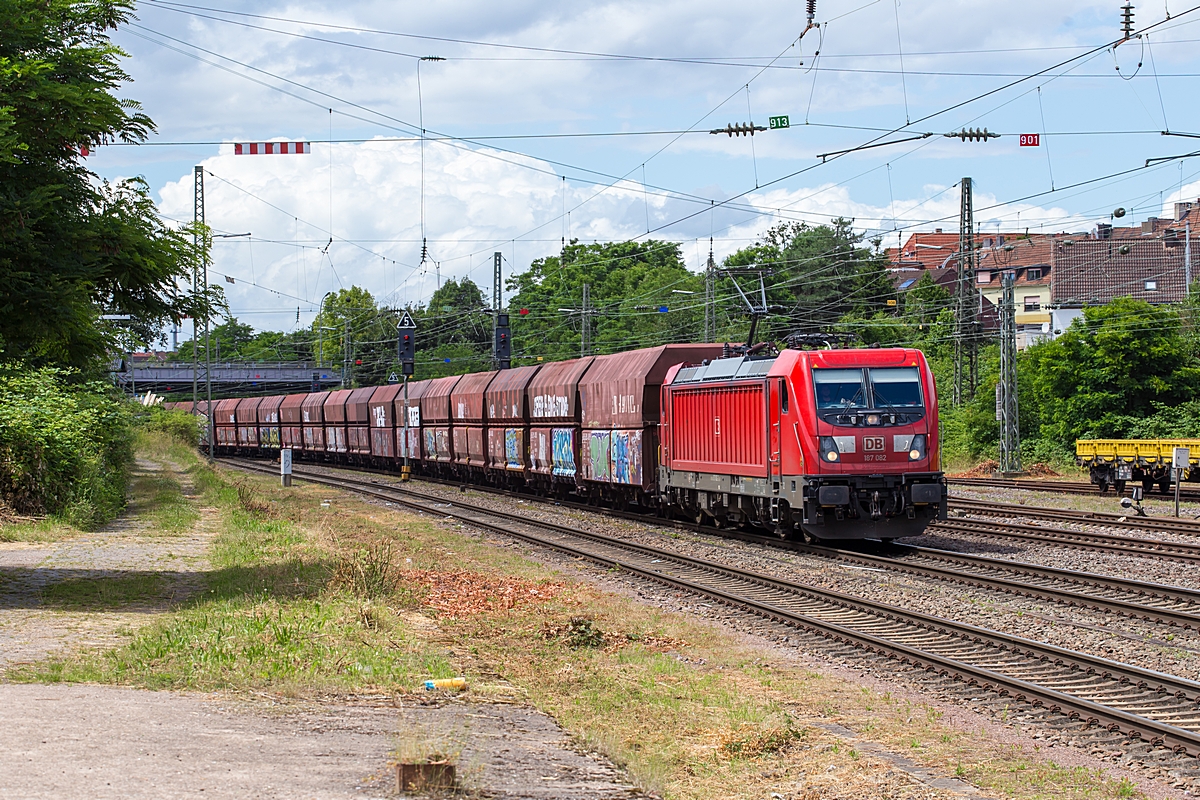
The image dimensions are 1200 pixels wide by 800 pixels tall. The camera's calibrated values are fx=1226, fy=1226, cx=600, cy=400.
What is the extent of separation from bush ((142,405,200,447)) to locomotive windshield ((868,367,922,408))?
57.3 metres

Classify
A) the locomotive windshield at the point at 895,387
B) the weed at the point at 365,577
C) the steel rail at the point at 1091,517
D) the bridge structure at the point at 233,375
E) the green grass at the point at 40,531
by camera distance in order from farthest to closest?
the bridge structure at the point at 233,375
the steel rail at the point at 1091,517
the green grass at the point at 40,531
the locomotive windshield at the point at 895,387
the weed at the point at 365,577

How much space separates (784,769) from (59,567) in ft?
40.2

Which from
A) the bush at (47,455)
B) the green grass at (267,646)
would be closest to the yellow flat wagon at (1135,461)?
the green grass at (267,646)

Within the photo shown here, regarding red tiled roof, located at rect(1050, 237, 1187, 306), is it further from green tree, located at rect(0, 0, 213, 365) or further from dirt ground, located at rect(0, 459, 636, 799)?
dirt ground, located at rect(0, 459, 636, 799)

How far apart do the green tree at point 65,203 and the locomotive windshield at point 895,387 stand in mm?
10774

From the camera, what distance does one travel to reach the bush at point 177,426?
70.4 metres

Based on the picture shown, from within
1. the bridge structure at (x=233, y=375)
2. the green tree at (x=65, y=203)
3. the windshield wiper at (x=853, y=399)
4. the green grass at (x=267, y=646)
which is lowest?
the green grass at (x=267, y=646)

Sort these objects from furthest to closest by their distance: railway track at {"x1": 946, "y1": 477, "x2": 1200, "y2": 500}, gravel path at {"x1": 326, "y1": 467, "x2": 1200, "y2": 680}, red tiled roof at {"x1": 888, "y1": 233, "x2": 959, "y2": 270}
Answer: red tiled roof at {"x1": 888, "y1": 233, "x2": 959, "y2": 270} < railway track at {"x1": 946, "y1": 477, "x2": 1200, "y2": 500} < gravel path at {"x1": 326, "y1": 467, "x2": 1200, "y2": 680}

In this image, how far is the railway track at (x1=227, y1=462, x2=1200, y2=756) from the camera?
932 centimetres

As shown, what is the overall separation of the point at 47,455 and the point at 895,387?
15425mm

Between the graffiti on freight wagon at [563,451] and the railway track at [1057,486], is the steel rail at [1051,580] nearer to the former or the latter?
the graffiti on freight wagon at [563,451]

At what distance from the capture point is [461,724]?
8.34 meters

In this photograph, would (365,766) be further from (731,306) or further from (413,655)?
(731,306)

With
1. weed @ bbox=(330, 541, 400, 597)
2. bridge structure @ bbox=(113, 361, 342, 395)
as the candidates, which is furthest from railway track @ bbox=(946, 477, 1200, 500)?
bridge structure @ bbox=(113, 361, 342, 395)
